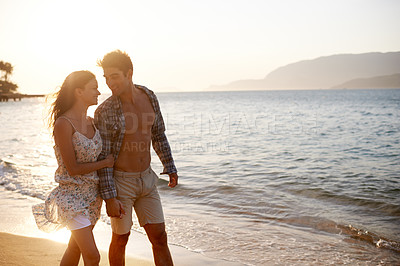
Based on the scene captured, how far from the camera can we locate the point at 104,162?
332cm

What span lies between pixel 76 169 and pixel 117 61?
956mm

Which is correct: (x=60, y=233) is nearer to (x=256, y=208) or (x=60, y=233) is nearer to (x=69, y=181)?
(x=69, y=181)

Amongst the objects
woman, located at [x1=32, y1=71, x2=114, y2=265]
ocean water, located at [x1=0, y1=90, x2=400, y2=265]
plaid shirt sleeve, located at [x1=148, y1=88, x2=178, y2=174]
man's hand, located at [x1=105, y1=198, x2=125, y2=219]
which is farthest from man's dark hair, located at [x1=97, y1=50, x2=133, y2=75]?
man's hand, located at [x1=105, y1=198, x2=125, y2=219]

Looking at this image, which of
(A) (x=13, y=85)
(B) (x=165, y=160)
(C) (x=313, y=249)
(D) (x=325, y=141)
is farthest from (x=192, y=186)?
(A) (x=13, y=85)

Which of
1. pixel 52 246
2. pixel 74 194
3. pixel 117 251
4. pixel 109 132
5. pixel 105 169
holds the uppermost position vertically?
pixel 109 132

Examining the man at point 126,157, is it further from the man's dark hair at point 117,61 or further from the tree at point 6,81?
the tree at point 6,81

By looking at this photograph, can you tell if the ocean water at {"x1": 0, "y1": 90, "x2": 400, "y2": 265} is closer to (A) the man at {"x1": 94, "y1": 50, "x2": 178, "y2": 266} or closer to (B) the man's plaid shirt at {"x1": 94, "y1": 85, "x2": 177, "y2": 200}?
(B) the man's plaid shirt at {"x1": 94, "y1": 85, "x2": 177, "y2": 200}

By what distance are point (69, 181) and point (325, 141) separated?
18.3m

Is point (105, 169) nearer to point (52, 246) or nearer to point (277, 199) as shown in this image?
point (52, 246)

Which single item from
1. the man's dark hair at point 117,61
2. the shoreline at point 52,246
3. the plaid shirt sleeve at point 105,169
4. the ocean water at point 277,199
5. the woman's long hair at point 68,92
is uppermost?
the man's dark hair at point 117,61

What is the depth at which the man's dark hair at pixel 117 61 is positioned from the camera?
3.39 m

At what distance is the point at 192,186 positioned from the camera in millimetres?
10000

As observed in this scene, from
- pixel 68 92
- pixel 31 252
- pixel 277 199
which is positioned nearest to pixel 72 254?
pixel 68 92

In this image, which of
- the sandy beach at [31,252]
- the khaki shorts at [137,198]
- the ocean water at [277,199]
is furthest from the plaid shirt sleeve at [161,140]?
the sandy beach at [31,252]
